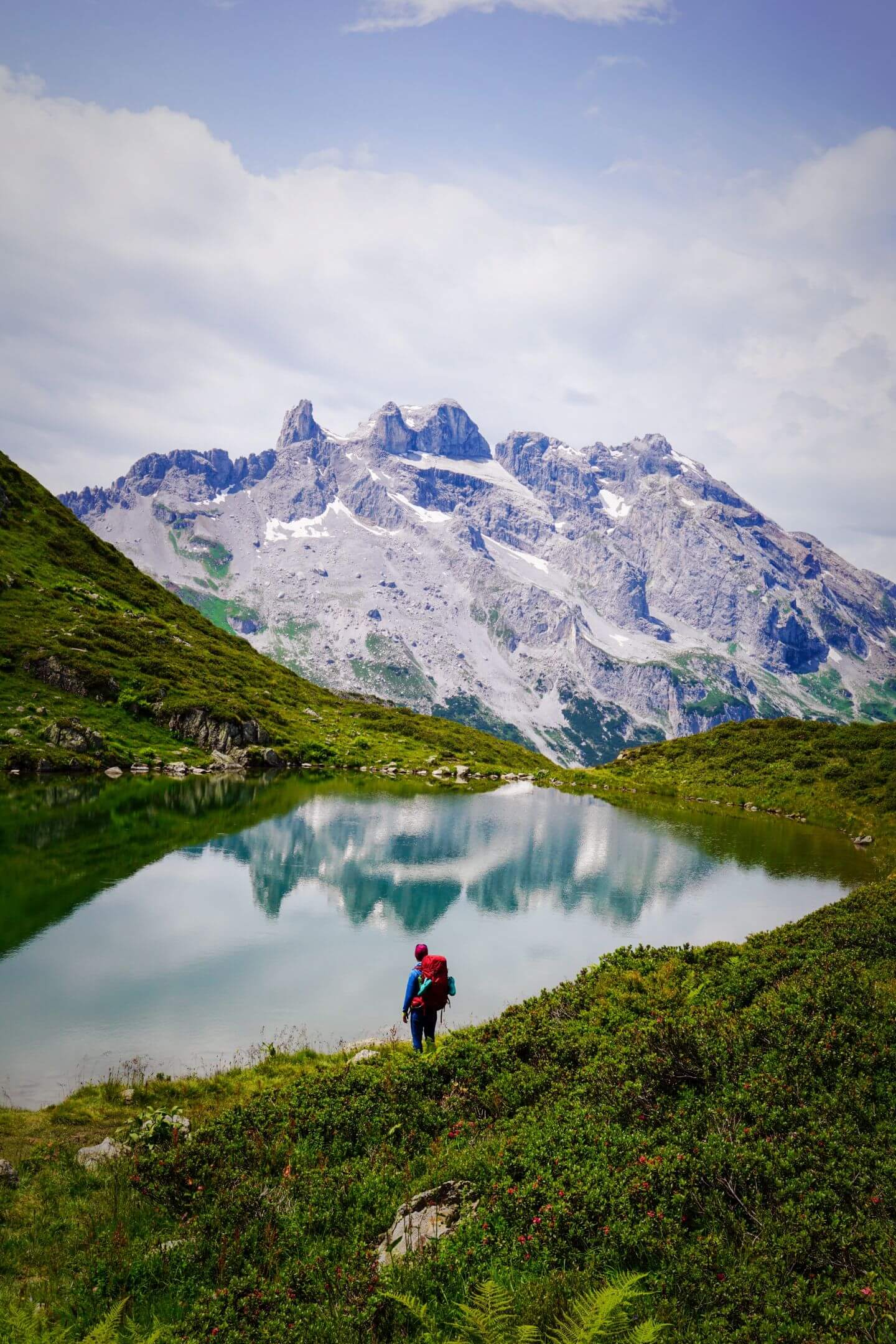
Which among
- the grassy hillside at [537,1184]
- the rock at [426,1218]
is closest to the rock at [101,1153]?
the grassy hillside at [537,1184]

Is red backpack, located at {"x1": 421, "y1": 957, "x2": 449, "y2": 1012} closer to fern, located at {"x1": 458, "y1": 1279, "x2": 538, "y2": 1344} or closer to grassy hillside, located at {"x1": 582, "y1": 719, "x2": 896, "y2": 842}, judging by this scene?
fern, located at {"x1": 458, "y1": 1279, "x2": 538, "y2": 1344}

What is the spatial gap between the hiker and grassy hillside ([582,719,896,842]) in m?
55.8

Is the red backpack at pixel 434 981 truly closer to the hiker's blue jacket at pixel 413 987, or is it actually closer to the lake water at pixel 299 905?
the hiker's blue jacket at pixel 413 987

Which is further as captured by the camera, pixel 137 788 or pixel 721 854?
pixel 137 788

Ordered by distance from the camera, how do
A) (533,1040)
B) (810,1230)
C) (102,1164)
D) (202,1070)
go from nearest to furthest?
1. (810,1230)
2. (102,1164)
3. (533,1040)
4. (202,1070)

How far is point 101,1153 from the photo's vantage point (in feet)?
44.0

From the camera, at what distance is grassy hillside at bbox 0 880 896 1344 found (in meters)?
7.55

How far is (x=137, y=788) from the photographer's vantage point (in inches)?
2491

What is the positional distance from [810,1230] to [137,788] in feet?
215

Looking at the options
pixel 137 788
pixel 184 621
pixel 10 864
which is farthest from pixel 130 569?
pixel 10 864

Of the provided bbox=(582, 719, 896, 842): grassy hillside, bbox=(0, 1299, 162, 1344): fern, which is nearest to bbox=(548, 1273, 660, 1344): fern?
bbox=(0, 1299, 162, 1344): fern

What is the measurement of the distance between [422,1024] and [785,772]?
271ft

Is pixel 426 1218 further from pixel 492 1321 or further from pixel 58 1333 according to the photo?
pixel 58 1333

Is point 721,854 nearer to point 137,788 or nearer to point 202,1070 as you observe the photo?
point 202,1070
